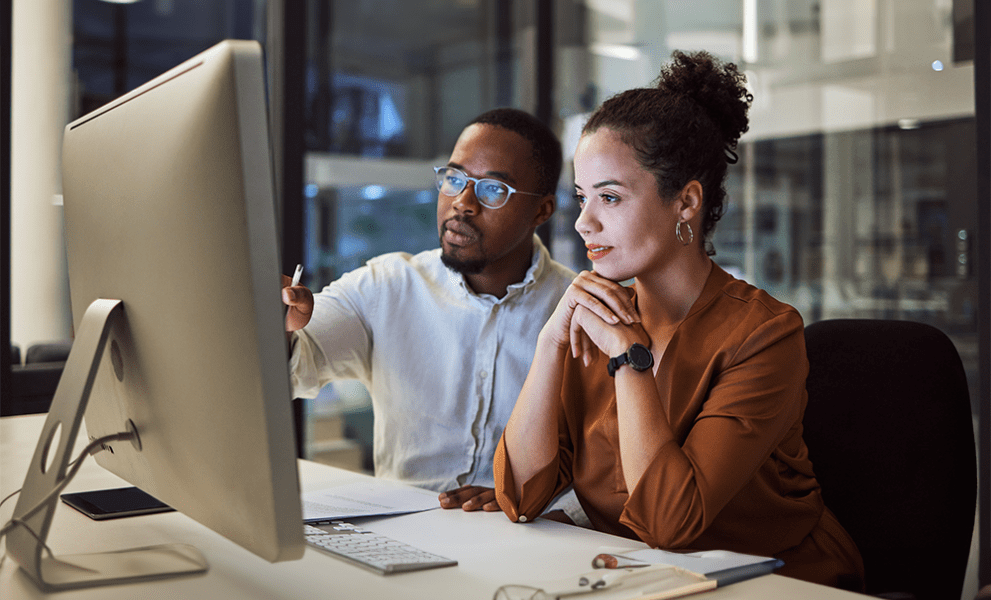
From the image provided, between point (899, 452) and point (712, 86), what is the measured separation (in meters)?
0.74

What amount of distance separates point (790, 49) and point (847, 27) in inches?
9.1

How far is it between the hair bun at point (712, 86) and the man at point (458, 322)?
0.52 m

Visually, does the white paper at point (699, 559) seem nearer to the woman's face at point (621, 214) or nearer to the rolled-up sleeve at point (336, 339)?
the woman's face at point (621, 214)

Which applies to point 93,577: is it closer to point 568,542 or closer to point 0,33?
point 568,542

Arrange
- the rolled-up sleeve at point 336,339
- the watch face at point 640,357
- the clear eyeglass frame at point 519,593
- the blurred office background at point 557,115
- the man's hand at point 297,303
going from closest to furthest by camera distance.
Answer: the clear eyeglass frame at point 519,593 → the watch face at point 640,357 → the man's hand at point 297,303 → the rolled-up sleeve at point 336,339 → the blurred office background at point 557,115

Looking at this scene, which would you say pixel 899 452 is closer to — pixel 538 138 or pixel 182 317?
pixel 538 138

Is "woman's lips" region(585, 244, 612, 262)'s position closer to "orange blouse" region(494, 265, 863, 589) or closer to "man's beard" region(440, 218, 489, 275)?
"orange blouse" region(494, 265, 863, 589)

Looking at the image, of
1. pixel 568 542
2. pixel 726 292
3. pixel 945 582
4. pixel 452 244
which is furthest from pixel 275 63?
pixel 945 582

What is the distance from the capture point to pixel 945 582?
1.46 m

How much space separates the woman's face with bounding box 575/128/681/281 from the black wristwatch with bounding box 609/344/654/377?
181mm

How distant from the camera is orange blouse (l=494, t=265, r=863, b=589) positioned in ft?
3.96

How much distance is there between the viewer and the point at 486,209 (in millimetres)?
1905

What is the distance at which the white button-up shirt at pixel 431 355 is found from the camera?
1879mm

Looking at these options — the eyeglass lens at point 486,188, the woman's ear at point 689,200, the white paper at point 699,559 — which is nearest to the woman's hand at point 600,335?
the woman's ear at point 689,200
